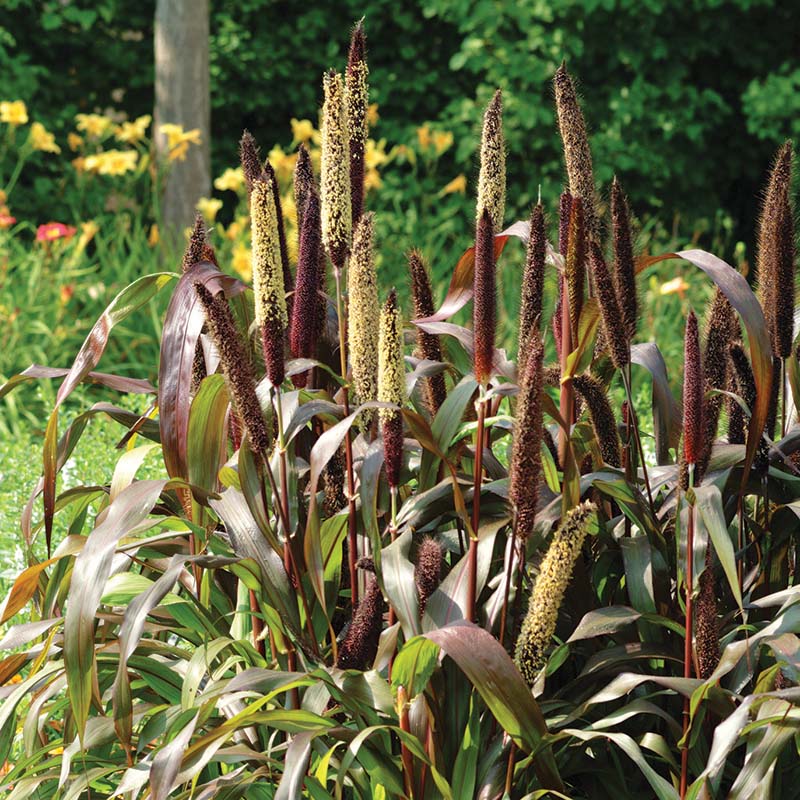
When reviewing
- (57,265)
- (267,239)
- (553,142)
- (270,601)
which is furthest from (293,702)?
(553,142)

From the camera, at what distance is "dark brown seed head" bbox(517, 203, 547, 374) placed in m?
1.66

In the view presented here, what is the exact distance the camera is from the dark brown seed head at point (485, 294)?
5.03 ft

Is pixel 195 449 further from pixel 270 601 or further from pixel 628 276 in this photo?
pixel 628 276

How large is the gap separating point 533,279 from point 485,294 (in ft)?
0.55

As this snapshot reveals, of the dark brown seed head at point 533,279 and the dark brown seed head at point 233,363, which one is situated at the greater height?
the dark brown seed head at point 533,279

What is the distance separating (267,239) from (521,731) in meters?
0.73

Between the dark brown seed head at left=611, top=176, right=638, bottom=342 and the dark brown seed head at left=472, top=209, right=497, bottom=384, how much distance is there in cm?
26

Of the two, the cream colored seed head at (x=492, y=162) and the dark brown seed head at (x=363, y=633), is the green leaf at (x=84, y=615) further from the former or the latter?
the cream colored seed head at (x=492, y=162)

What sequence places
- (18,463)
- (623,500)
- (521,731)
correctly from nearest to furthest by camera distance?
(521,731) < (623,500) < (18,463)

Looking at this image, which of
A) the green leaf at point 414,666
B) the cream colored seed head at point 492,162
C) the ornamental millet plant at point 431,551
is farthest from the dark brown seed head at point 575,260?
the green leaf at point 414,666

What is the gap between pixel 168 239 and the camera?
635 cm

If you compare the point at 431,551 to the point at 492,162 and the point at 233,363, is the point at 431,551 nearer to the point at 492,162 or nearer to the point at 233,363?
the point at 233,363

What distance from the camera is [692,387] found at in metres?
1.60

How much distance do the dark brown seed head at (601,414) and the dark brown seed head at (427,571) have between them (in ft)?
1.08
